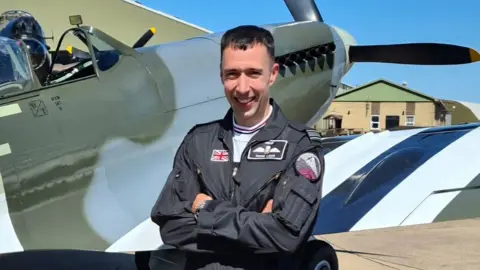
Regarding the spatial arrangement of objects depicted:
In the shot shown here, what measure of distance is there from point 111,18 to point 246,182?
23.8 m

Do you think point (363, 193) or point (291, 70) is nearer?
point (363, 193)

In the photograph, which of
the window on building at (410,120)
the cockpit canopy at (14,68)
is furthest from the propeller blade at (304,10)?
the window on building at (410,120)

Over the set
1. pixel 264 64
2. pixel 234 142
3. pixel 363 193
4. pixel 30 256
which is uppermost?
pixel 264 64

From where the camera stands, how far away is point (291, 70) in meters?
5.69

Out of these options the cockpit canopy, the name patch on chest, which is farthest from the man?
the cockpit canopy

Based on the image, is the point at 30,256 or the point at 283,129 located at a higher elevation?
the point at 283,129

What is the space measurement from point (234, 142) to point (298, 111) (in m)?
3.94

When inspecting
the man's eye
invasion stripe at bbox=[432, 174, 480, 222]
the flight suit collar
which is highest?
the man's eye

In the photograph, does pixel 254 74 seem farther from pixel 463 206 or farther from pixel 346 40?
pixel 346 40

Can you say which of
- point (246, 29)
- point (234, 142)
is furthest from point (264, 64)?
point (234, 142)

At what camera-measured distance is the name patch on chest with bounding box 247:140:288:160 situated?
1.79 metres

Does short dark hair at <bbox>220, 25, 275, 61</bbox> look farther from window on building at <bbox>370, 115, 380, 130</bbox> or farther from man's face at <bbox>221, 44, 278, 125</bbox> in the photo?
window on building at <bbox>370, 115, 380, 130</bbox>

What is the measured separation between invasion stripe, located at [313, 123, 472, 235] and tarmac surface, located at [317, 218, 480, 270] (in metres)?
1.41

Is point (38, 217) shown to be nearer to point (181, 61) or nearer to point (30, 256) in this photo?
point (181, 61)
